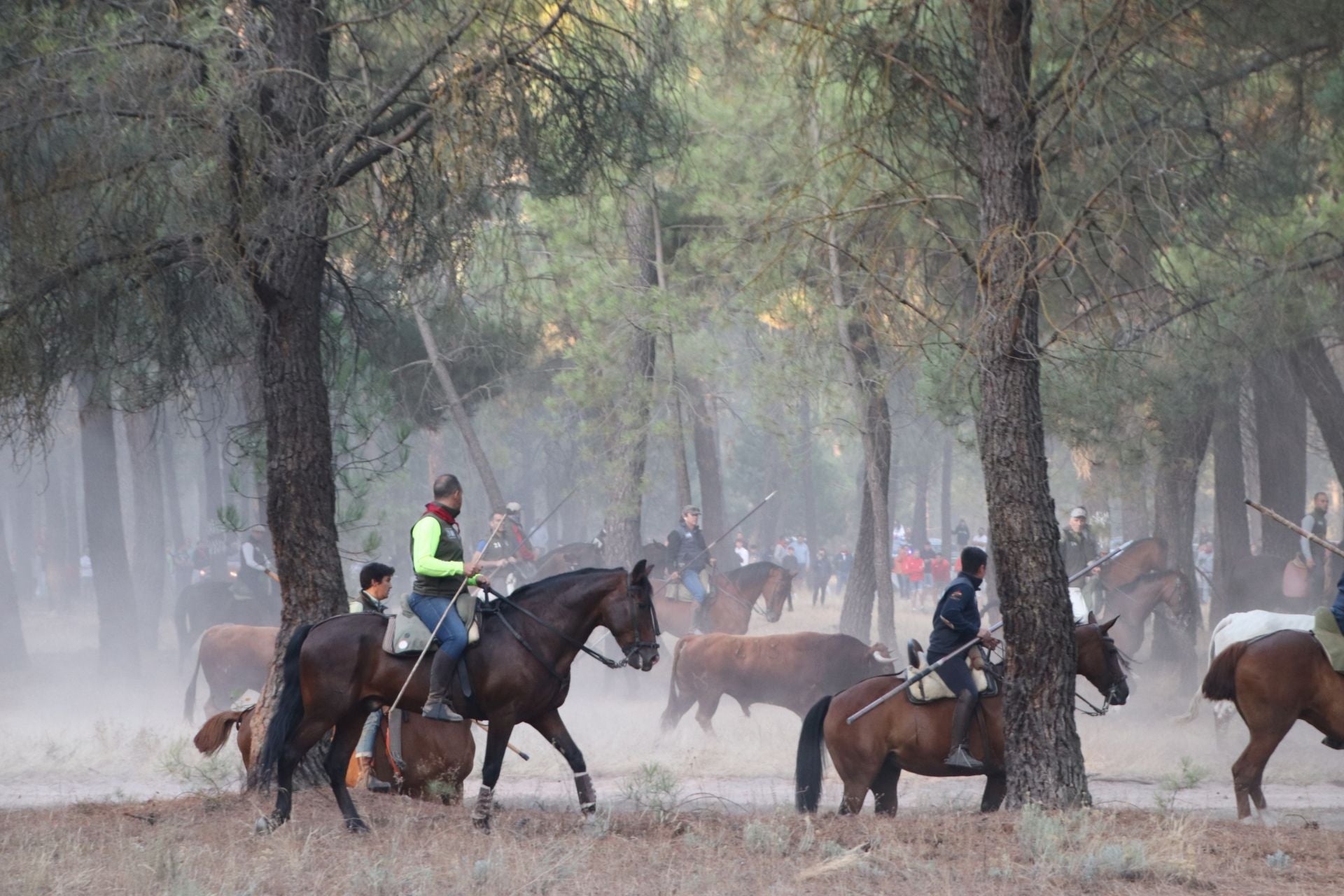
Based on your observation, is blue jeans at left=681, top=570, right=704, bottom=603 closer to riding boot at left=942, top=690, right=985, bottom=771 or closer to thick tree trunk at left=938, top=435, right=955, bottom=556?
riding boot at left=942, top=690, right=985, bottom=771

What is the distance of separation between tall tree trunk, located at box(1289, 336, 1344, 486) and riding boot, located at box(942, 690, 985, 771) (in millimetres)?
11027

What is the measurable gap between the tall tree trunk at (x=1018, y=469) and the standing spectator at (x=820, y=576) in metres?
28.9

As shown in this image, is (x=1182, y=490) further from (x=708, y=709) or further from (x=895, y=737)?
(x=895, y=737)

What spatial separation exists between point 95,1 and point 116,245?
1865 mm

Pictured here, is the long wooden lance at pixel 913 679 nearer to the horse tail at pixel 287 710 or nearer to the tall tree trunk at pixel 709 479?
the horse tail at pixel 287 710

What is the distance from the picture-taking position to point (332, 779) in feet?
29.0

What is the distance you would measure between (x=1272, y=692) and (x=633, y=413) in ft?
41.5

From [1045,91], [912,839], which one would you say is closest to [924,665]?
[912,839]

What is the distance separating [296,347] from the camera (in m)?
10.3

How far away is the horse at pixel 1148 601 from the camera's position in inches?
797

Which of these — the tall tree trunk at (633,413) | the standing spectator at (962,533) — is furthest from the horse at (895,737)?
the standing spectator at (962,533)

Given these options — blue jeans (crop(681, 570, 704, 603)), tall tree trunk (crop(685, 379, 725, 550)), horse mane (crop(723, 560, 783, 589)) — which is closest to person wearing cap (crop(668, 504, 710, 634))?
blue jeans (crop(681, 570, 704, 603))

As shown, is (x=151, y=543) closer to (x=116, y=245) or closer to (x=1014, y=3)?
(x=116, y=245)

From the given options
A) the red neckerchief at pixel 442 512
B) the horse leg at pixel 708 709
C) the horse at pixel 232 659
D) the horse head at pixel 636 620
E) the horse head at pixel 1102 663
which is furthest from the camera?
the horse at pixel 232 659
